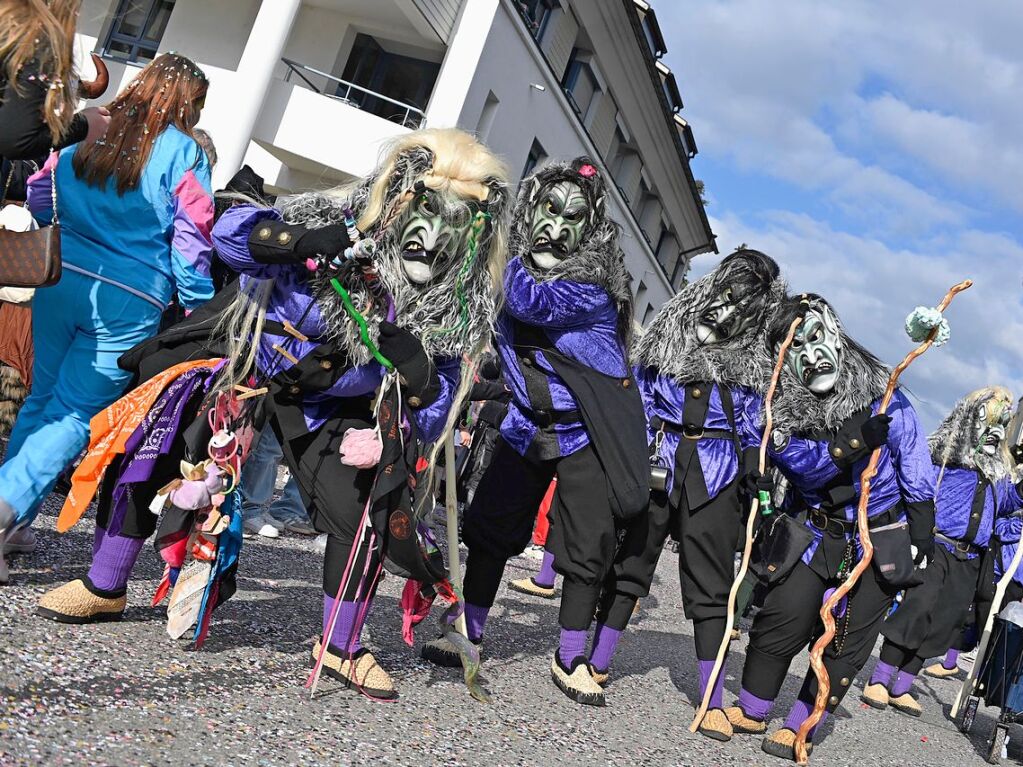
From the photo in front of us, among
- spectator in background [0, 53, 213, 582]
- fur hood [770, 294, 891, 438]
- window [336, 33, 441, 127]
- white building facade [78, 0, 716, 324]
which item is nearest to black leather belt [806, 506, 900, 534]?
fur hood [770, 294, 891, 438]

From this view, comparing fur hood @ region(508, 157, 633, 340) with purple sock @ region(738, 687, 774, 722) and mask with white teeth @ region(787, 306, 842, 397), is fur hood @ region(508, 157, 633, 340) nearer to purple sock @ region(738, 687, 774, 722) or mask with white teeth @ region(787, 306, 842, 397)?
mask with white teeth @ region(787, 306, 842, 397)

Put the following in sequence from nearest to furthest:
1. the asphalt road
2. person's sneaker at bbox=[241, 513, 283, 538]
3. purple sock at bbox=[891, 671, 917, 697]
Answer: the asphalt road < person's sneaker at bbox=[241, 513, 283, 538] < purple sock at bbox=[891, 671, 917, 697]

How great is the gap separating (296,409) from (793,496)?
106 inches

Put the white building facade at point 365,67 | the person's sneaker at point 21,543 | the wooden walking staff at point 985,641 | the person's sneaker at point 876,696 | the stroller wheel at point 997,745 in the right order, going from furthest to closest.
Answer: the white building facade at point 365,67
the person's sneaker at point 876,696
the wooden walking staff at point 985,641
the stroller wheel at point 997,745
the person's sneaker at point 21,543

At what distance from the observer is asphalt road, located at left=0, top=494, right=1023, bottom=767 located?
2924 mm

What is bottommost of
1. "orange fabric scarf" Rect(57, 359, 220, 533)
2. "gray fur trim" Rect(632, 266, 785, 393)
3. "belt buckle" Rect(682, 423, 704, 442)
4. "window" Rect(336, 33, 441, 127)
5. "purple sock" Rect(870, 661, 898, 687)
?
"purple sock" Rect(870, 661, 898, 687)

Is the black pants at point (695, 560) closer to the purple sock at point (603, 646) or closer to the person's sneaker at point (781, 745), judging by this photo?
the purple sock at point (603, 646)

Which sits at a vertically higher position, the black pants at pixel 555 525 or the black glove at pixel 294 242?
the black glove at pixel 294 242

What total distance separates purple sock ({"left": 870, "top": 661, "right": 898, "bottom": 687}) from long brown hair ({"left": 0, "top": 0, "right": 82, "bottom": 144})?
6300 mm

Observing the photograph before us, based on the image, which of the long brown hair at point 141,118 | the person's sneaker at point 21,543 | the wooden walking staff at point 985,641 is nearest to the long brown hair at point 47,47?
the long brown hair at point 141,118

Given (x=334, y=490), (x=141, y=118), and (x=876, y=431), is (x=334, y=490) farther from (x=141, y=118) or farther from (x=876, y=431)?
(x=876, y=431)

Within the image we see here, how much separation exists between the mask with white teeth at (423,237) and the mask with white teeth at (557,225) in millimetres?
917

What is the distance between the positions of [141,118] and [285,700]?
7.12 feet

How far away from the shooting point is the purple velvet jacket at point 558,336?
4.62 m
